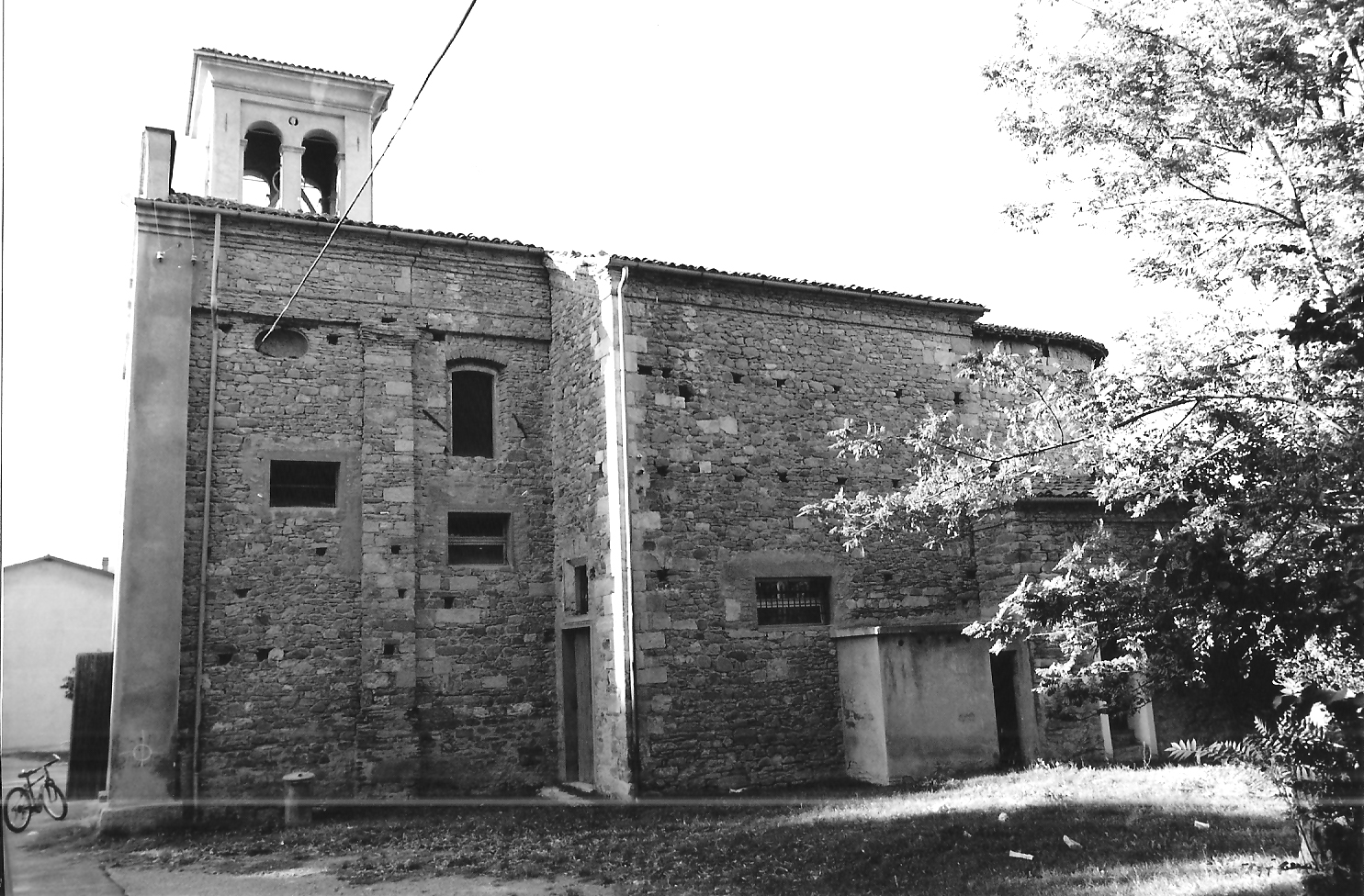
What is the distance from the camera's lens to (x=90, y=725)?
40.6 feet

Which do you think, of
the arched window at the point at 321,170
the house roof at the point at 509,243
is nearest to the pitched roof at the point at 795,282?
the house roof at the point at 509,243

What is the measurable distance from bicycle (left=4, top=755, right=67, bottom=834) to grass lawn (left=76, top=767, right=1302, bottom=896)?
1340mm

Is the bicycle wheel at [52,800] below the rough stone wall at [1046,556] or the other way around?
below

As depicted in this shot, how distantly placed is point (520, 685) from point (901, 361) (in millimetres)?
6992

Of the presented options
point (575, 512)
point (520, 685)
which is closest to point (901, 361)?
point (575, 512)

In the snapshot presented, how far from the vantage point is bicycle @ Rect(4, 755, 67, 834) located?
1108 centimetres

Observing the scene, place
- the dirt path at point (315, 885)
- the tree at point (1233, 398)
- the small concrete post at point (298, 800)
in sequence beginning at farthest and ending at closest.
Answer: the small concrete post at point (298, 800)
the dirt path at point (315, 885)
the tree at point (1233, 398)

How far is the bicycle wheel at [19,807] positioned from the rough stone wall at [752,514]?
7.07 meters

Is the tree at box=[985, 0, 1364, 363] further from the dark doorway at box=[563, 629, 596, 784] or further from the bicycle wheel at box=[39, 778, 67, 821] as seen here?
the bicycle wheel at box=[39, 778, 67, 821]

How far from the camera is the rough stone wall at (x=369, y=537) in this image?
38.2 ft

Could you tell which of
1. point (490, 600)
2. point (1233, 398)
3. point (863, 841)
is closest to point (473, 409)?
point (490, 600)

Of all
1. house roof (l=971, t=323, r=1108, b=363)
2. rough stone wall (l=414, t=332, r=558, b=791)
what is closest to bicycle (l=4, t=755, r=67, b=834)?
rough stone wall (l=414, t=332, r=558, b=791)

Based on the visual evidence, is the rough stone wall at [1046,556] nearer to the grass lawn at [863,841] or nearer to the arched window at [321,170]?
the grass lawn at [863,841]

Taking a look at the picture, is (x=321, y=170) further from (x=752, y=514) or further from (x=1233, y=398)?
(x=1233, y=398)
